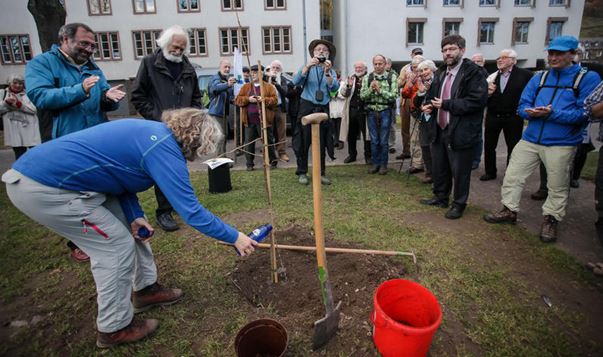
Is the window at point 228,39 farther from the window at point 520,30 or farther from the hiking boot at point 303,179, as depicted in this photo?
the hiking boot at point 303,179

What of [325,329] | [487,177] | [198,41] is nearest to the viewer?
[325,329]

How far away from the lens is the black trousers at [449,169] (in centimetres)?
432

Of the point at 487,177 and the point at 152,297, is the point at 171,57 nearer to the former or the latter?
the point at 152,297

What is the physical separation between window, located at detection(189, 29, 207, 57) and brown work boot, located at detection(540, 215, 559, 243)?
992 inches

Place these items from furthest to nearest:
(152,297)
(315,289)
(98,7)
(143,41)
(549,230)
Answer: (143,41) < (98,7) < (549,230) < (315,289) < (152,297)

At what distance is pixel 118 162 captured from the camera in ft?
7.01

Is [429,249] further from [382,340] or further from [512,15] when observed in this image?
[512,15]

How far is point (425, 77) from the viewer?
5.38 metres

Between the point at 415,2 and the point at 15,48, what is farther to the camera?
the point at 415,2

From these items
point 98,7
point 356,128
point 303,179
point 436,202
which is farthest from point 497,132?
point 98,7

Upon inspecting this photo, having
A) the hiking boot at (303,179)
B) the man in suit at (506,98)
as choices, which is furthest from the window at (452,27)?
the hiking boot at (303,179)

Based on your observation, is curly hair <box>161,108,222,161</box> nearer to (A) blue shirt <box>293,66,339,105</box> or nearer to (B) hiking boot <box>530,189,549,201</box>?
(A) blue shirt <box>293,66,339,105</box>

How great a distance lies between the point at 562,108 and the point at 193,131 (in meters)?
3.78

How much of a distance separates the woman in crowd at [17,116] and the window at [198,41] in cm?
1963
